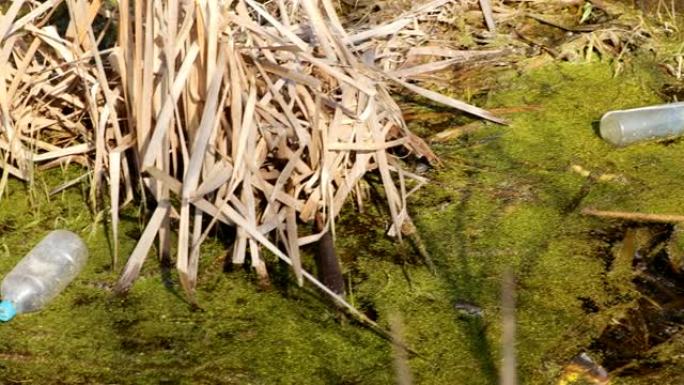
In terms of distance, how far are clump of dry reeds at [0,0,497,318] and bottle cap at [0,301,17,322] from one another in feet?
0.81

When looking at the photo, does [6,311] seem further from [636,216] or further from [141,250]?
[636,216]

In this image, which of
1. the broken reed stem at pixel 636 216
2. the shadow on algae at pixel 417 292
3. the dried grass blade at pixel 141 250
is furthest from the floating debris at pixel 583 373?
the dried grass blade at pixel 141 250

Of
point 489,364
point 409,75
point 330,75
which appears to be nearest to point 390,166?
point 330,75

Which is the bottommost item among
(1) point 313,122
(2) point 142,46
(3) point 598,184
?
(3) point 598,184

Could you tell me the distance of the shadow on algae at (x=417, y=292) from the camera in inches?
98.0

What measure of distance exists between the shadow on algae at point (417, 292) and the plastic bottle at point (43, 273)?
0.03 meters

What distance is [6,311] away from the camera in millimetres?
2631

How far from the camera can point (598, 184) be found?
125 inches

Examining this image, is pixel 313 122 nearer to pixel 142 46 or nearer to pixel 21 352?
pixel 142 46

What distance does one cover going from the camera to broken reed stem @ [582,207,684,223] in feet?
9.82

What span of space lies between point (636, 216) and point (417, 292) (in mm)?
669

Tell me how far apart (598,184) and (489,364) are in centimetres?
88

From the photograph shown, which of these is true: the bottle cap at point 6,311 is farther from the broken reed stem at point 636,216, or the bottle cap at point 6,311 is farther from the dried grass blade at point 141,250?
the broken reed stem at point 636,216

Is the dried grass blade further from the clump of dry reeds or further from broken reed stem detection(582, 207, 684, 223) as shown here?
broken reed stem detection(582, 207, 684, 223)
